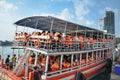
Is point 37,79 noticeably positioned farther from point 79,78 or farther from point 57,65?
point 79,78

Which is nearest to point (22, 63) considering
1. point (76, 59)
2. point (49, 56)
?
point (49, 56)

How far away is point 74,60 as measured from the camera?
13031 millimetres

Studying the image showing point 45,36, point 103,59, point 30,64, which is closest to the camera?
point 45,36

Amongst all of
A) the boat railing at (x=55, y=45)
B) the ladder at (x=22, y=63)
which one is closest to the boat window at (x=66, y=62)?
the boat railing at (x=55, y=45)

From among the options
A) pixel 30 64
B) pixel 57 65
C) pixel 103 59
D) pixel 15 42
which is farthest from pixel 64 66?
pixel 103 59

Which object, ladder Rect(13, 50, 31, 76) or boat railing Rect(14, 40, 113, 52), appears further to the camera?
ladder Rect(13, 50, 31, 76)

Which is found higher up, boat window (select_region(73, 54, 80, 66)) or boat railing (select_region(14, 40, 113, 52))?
boat railing (select_region(14, 40, 113, 52))

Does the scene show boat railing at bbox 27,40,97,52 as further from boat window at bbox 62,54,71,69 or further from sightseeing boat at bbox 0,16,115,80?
boat window at bbox 62,54,71,69

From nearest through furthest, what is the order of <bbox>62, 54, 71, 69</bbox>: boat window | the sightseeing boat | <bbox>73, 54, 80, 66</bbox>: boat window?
the sightseeing boat
<bbox>62, 54, 71, 69</bbox>: boat window
<bbox>73, 54, 80, 66</bbox>: boat window

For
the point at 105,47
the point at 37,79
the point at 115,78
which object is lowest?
the point at 115,78

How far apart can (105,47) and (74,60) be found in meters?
7.82

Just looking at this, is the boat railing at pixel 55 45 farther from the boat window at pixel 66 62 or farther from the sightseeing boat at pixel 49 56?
the boat window at pixel 66 62

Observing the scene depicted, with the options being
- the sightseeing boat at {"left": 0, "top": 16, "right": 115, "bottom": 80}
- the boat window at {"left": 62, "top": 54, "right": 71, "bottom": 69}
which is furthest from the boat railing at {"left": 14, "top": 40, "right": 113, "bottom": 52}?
the boat window at {"left": 62, "top": 54, "right": 71, "bottom": 69}

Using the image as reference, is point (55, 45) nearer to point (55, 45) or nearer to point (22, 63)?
point (55, 45)
